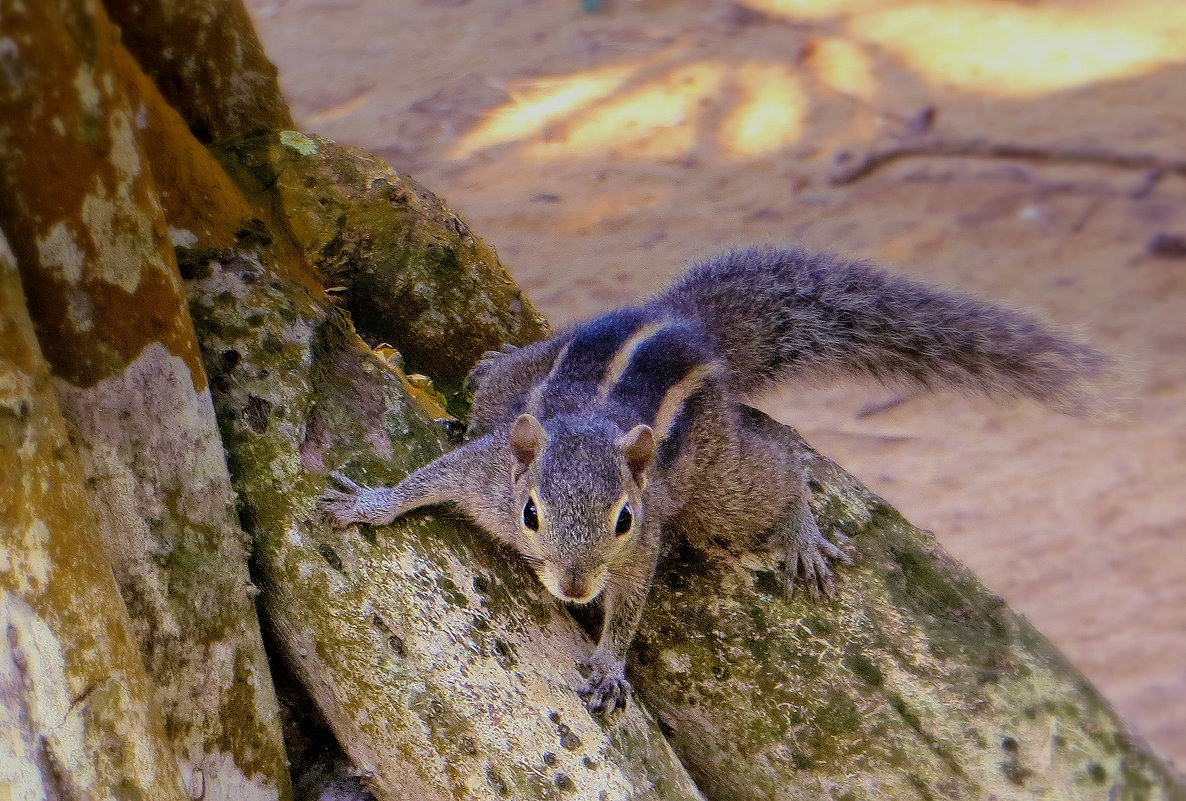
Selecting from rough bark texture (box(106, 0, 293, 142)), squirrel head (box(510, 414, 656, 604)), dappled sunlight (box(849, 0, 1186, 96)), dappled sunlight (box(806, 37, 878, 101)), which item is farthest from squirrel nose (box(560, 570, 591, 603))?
dappled sunlight (box(849, 0, 1186, 96))

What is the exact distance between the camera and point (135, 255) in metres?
1.58

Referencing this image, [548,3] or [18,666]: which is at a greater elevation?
[18,666]

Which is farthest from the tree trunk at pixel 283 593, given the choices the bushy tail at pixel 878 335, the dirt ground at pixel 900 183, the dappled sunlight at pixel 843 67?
the dappled sunlight at pixel 843 67

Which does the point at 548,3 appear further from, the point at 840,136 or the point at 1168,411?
the point at 1168,411

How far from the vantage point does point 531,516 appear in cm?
200

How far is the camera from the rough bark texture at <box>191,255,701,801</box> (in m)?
1.77

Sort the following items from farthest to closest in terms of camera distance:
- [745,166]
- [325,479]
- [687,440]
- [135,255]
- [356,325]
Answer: [745,166] < [356,325] < [687,440] < [325,479] < [135,255]

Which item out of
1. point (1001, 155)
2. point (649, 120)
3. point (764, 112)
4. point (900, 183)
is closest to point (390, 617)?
point (900, 183)

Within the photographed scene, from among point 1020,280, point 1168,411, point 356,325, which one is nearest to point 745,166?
point 1020,280

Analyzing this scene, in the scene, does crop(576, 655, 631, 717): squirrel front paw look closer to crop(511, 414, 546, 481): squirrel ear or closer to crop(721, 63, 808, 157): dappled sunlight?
crop(511, 414, 546, 481): squirrel ear

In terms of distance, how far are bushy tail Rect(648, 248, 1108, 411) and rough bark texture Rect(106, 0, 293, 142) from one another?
3.77ft

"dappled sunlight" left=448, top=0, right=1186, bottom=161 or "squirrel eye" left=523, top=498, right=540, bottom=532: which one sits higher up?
"squirrel eye" left=523, top=498, right=540, bottom=532

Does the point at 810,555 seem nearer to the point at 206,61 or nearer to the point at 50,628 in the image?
the point at 50,628

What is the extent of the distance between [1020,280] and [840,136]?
1.85 metres
